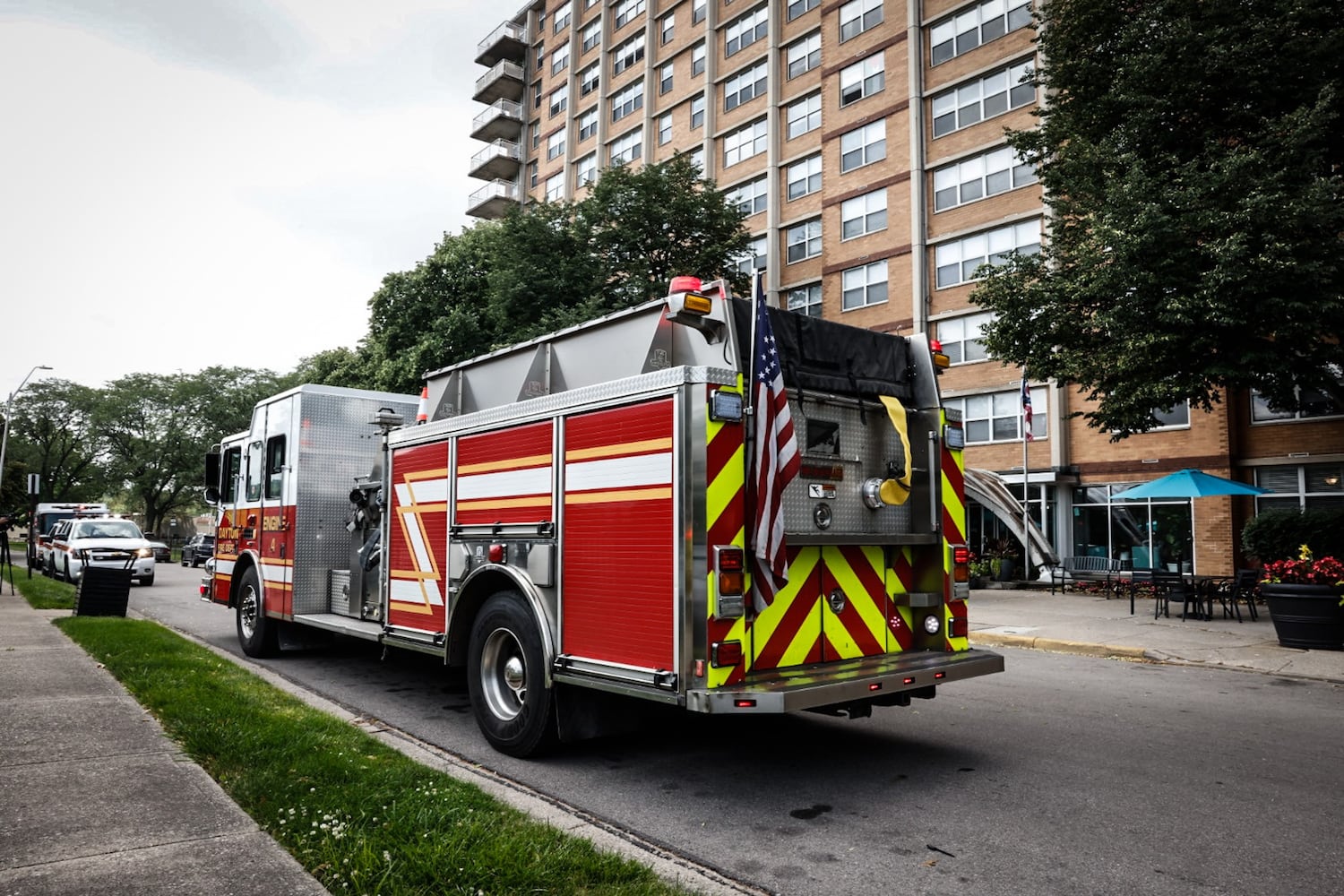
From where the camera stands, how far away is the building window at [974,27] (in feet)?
92.0

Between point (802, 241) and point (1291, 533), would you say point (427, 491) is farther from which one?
point (802, 241)

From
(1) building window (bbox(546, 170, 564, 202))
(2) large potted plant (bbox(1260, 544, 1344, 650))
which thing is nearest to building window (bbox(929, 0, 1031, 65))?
(2) large potted plant (bbox(1260, 544, 1344, 650))

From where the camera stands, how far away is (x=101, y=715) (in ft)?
21.4

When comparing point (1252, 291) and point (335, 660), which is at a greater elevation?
point (1252, 291)

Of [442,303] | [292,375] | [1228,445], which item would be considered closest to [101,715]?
[1228,445]

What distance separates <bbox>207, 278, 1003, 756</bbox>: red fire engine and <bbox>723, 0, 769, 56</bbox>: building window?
110 ft

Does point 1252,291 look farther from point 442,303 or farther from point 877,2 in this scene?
point 442,303

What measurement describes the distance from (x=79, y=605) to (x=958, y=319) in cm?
2405

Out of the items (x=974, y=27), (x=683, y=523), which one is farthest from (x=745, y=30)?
(x=683, y=523)

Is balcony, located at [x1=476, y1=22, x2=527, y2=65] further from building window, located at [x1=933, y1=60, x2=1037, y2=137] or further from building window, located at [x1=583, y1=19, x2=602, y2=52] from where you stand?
building window, located at [x1=933, y1=60, x2=1037, y2=137]

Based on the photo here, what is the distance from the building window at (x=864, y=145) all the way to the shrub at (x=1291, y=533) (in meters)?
16.9

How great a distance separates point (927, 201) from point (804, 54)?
9328 mm

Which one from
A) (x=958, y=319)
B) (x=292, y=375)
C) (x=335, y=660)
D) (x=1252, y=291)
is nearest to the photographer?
(x=335, y=660)

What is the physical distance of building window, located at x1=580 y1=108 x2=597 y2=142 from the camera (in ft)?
150
